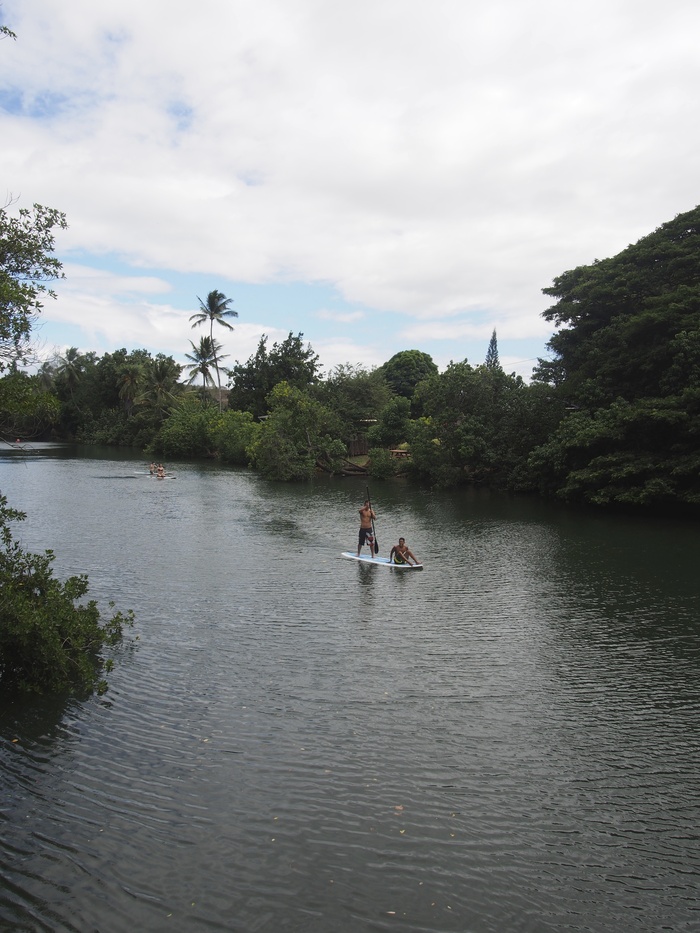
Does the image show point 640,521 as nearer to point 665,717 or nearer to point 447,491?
point 447,491

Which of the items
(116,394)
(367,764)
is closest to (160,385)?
(116,394)

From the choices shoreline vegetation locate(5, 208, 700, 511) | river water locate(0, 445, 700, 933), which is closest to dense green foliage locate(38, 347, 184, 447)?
shoreline vegetation locate(5, 208, 700, 511)

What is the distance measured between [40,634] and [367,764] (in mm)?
5327

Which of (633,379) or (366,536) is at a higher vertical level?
(633,379)

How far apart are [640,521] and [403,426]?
25.4m

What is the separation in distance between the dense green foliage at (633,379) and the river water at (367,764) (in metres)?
13.5

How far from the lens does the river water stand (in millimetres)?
6535

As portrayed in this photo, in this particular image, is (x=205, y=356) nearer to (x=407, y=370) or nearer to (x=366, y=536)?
(x=407, y=370)

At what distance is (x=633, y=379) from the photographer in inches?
1379

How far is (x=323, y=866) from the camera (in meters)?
6.97

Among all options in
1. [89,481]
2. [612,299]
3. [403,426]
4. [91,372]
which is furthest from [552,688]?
[91,372]

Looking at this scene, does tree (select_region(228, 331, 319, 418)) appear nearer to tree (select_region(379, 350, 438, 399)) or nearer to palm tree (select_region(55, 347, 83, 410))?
tree (select_region(379, 350, 438, 399))

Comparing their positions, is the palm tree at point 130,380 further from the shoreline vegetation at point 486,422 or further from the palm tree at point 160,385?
the shoreline vegetation at point 486,422

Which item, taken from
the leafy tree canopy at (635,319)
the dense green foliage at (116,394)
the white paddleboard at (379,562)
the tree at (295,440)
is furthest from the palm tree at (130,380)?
the white paddleboard at (379,562)
